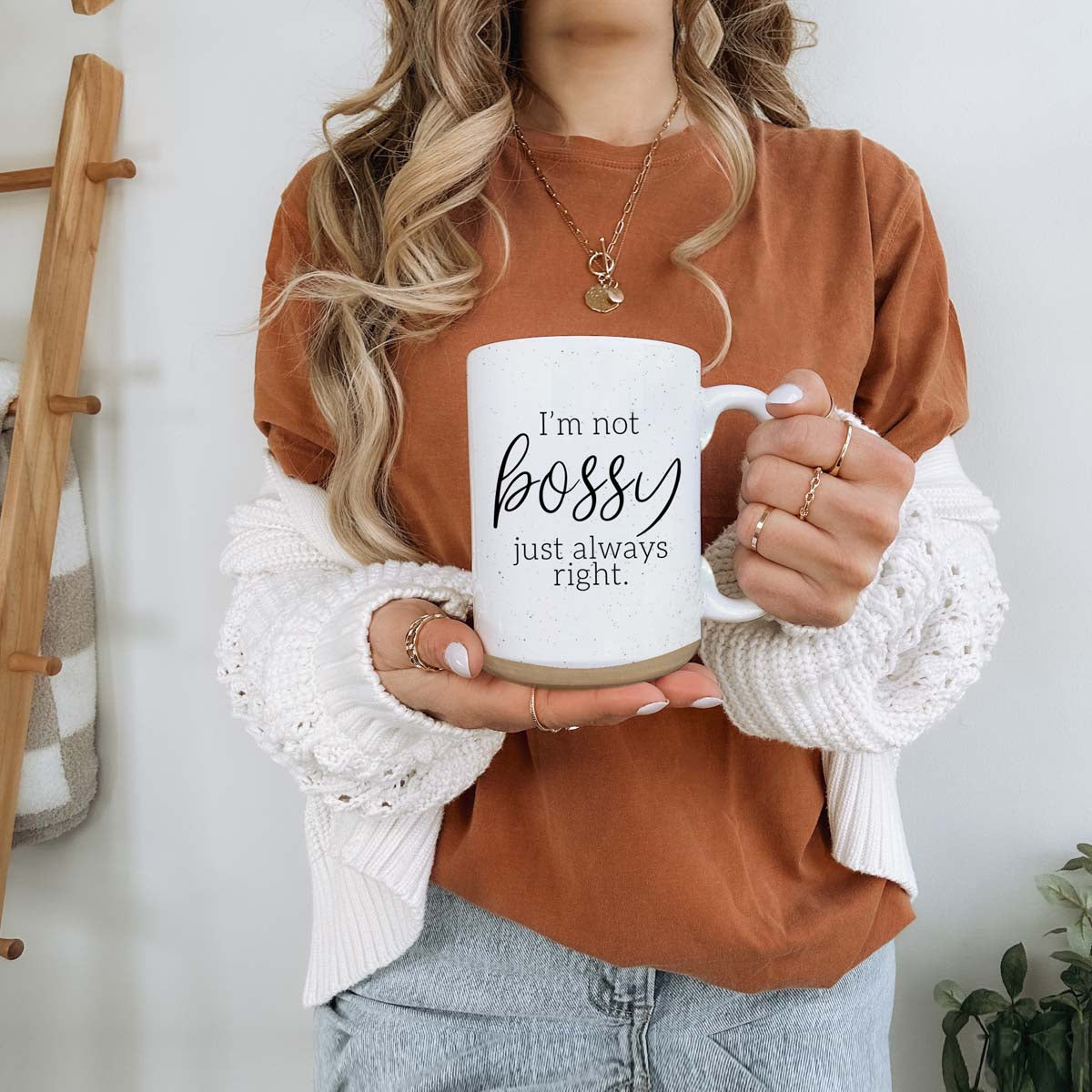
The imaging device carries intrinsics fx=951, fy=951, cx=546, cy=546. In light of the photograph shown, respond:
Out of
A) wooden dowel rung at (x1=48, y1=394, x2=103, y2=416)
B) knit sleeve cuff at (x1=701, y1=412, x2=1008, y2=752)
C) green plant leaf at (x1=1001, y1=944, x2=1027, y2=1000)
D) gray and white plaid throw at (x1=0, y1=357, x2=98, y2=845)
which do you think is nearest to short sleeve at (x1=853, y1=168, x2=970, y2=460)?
knit sleeve cuff at (x1=701, y1=412, x2=1008, y2=752)

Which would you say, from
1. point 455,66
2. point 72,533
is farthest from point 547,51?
point 72,533

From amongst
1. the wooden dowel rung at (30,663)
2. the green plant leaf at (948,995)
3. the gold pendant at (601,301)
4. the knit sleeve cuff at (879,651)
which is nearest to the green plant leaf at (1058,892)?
the green plant leaf at (948,995)

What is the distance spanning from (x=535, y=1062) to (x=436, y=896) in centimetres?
13

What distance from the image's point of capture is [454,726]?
54 cm

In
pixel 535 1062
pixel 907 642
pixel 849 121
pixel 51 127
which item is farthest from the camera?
pixel 51 127

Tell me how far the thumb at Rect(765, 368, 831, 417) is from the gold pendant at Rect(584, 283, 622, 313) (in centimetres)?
22

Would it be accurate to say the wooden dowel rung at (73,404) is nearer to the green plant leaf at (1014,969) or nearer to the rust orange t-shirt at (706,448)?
the rust orange t-shirt at (706,448)

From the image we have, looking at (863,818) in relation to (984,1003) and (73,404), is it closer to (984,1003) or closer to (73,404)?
(984,1003)

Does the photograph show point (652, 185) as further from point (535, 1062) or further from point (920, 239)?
point (535, 1062)

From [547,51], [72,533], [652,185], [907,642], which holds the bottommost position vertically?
[907,642]

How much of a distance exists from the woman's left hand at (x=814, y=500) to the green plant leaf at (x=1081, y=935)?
0.49 meters

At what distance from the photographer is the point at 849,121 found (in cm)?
84

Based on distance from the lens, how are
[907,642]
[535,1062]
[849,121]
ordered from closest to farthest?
1. [907,642]
2. [535,1062]
3. [849,121]

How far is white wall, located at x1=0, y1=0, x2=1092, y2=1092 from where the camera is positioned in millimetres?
808
